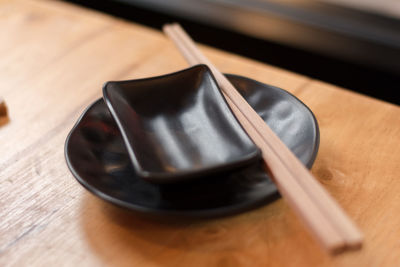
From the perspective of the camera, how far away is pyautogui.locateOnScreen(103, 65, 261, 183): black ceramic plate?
0.50 m

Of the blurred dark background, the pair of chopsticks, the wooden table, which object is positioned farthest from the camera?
the blurred dark background

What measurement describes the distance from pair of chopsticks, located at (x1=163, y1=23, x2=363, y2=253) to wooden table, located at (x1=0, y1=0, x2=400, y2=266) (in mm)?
74

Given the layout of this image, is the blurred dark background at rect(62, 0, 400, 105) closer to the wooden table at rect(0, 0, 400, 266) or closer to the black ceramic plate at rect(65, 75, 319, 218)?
the wooden table at rect(0, 0, 400, 266)

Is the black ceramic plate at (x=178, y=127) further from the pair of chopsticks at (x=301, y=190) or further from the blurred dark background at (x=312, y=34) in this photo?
the blurred dark background at (x=312, y=34)

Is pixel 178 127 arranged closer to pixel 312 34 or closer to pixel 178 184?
pixel 178 184

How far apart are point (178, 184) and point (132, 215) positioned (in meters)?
0.08

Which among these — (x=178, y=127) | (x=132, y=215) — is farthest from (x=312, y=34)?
(x=132, y=215)

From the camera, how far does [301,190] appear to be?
433mm

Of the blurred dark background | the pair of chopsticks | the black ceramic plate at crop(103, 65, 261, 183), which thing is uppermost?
the black ceramic plate at crop(103, 65, 261, 183)

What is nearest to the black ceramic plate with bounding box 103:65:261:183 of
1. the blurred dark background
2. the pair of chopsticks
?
the pair of chopsticks

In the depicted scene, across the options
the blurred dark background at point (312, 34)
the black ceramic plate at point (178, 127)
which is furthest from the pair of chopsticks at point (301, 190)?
the blurred dark background at point (312, 34)

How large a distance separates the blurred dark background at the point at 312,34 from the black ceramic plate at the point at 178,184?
0.91 m

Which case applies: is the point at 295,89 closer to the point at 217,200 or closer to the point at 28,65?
the point at 217,200

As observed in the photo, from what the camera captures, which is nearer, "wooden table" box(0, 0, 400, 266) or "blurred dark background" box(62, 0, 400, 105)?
"wooden table" box(0, 0, 400, 266)
